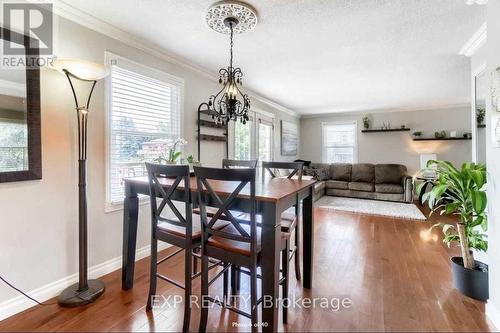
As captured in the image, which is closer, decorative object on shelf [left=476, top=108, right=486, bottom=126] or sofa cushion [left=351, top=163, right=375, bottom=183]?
decorative object on shelf [left=476, top=108, right=486, bottom=126]

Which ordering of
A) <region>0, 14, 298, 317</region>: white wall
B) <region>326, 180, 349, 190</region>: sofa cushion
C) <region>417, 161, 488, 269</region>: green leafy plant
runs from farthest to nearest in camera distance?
1. <region>326, 180, 349, 190</region>: sofa cushion
2. <region>417, 161, 488, 269</region>: green leafy plant
3. <region>0, 14, 298, 317</region>: white wall

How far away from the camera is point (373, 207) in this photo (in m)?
5.09

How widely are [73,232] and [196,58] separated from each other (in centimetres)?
233

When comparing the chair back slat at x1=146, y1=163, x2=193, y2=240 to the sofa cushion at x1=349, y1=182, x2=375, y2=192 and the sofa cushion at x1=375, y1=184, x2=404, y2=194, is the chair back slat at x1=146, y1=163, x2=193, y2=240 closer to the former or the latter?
the sofa cushion at x1=349, y1=182, x2=375, y2=192

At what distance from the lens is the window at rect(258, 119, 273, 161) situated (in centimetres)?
522

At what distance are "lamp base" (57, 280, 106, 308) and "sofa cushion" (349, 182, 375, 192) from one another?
18.5ft

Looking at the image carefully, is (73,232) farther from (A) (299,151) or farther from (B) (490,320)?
(A) (299,151)

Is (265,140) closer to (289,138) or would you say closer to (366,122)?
(289,138)

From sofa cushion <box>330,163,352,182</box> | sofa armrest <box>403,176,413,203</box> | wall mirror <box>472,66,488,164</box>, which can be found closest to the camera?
wall mirror <box>472,66,488,164</box>

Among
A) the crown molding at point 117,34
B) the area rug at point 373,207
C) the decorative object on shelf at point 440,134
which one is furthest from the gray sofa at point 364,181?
the crown molding at point 117,34

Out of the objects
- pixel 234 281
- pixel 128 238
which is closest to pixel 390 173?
pixel 234 281

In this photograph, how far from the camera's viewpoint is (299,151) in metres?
7.51

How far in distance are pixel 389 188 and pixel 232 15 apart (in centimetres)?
541

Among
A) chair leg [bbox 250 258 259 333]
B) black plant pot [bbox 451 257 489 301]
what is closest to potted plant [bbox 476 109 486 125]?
black plant pot [bbox 451 257 489 301]
